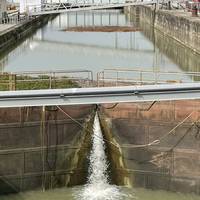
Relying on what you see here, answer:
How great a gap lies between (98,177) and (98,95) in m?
3.27

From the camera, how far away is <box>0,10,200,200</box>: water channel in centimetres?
1188

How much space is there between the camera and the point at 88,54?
31703 mm

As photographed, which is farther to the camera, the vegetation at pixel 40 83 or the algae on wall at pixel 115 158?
the vegetation at pixel 40 83

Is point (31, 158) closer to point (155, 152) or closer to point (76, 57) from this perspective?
point (155, 152)

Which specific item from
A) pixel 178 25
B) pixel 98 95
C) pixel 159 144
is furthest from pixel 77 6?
pixel 98 95

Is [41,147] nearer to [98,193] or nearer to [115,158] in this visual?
[98,193]

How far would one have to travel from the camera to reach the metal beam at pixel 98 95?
9.86m

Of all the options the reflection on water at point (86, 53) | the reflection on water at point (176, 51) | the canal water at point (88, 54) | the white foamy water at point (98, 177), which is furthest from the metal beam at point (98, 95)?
the reflection on water at point (176, 51)

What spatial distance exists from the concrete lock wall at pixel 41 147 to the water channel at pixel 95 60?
305 millimetres

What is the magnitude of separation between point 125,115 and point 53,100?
2.72 meters

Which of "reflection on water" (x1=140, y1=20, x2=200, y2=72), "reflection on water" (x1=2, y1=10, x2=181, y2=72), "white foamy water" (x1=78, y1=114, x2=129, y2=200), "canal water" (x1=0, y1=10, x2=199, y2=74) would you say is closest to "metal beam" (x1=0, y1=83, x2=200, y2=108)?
"white foamy water" (x1=78, y1=114, x2=129, y2=200)

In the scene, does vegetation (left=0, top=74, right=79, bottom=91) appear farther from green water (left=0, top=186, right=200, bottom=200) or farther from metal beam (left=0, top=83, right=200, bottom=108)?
metal beam (left=0, top=83, right=200, bottom=108)

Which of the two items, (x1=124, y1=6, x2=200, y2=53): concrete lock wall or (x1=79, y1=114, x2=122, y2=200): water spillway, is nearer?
(x1=79, y1=114, x2=122, y2=200): water spillway

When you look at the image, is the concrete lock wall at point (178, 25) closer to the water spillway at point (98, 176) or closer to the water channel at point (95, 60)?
the water channel at point (95, 60)
